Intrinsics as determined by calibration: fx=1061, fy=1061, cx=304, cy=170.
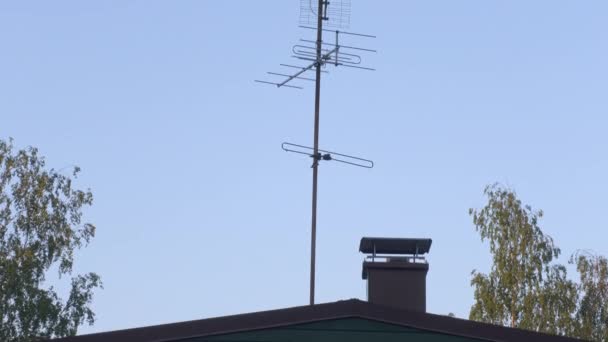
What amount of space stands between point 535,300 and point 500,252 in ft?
6.06

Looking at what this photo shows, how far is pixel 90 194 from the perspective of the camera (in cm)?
3206

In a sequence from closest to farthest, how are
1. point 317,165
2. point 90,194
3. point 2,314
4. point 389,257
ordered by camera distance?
point 389,257 < point 317,165 < point 2,314 < point 90,194

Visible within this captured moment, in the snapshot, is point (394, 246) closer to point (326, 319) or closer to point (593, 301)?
point (326, 319)

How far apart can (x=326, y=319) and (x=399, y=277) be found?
2212mm

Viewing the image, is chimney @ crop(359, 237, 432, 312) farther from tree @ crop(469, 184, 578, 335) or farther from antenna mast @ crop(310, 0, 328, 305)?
tree @ crop(469, 184, 578, 335)

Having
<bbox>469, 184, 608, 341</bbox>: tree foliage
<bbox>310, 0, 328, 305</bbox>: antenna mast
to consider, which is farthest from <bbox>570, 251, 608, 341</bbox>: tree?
<bbox>310, 0, 328, 305</bbox>: antenna mast

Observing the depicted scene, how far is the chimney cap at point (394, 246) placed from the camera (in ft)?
45.3

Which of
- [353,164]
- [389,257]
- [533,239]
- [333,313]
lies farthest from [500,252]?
[333,313]

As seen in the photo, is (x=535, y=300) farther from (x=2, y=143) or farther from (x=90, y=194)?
(x=2, y=143)

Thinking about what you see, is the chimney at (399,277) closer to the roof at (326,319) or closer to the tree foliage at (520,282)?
the roof at (326,319)

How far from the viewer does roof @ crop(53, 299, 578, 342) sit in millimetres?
11523

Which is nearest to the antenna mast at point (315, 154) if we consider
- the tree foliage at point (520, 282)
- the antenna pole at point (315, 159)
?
the antenna pole at point (315, 159)

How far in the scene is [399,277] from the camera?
1374 cm

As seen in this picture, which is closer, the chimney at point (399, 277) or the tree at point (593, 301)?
the chimney at point (399, 277)
